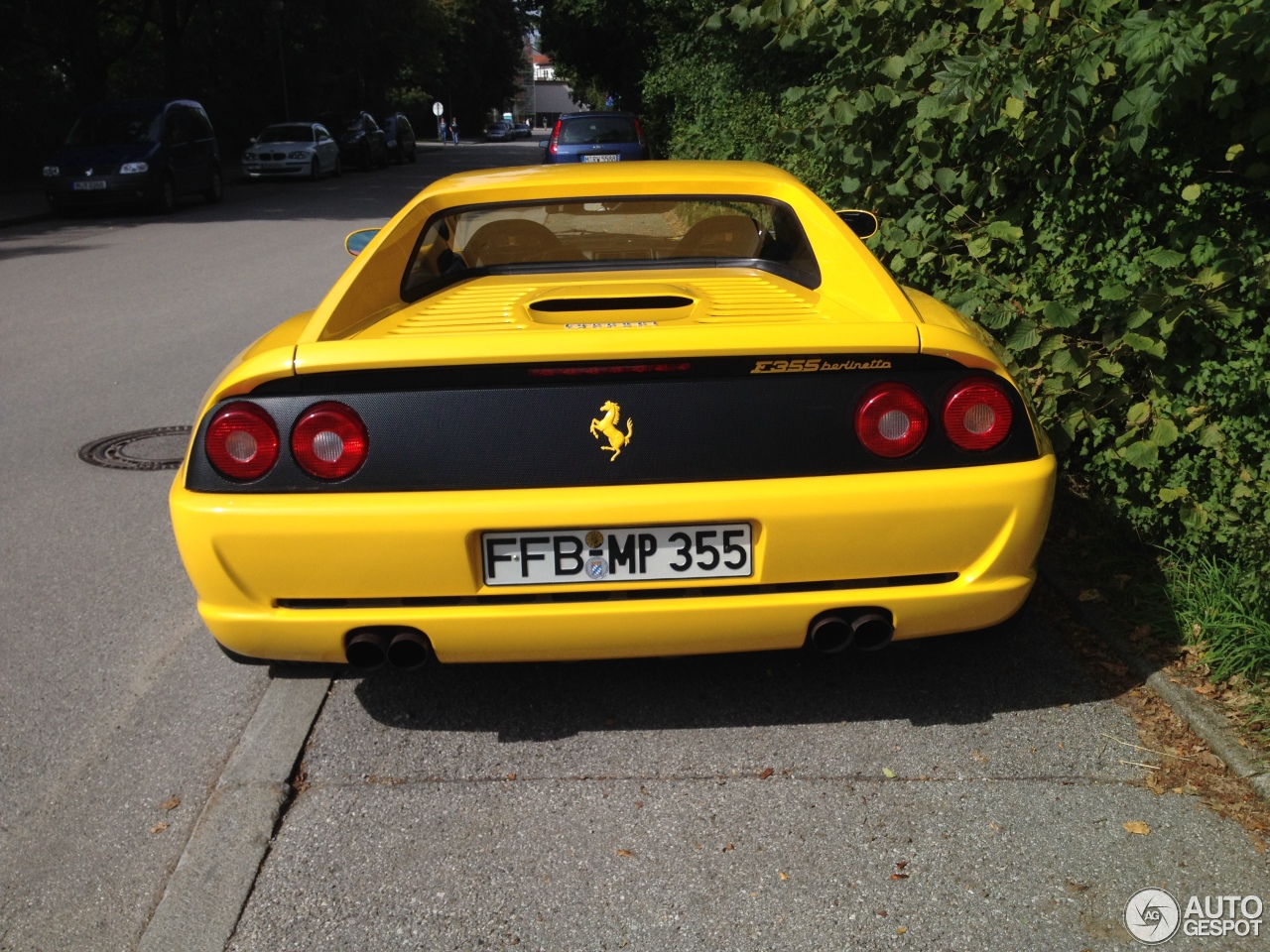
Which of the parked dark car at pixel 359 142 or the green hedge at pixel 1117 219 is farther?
the parked dark car at pixel 359 142

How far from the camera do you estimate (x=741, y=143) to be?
14.0 m

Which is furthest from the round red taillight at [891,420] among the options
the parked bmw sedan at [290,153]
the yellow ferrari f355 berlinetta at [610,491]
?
the parked bmw sedan at [290,153]

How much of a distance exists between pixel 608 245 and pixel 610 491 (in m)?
1.73

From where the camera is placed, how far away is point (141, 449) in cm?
658

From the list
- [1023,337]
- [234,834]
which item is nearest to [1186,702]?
[1023,337]

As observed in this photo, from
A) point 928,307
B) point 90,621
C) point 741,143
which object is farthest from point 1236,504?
point 741,143

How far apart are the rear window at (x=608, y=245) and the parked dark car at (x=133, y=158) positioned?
1846cm

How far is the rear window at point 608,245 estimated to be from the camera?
13.4 feet

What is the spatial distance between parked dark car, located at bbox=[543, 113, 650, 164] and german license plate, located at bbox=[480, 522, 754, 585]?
61.5 feet

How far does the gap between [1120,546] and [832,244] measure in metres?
1.61

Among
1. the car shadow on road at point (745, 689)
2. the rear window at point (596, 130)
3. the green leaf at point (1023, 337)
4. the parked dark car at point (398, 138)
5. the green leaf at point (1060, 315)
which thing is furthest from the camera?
the parked dark car at point (398, 138)

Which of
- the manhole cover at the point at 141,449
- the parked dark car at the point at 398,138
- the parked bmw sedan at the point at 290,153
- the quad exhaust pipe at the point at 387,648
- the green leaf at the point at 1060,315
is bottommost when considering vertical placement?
the parked dark car at the point at 398,138

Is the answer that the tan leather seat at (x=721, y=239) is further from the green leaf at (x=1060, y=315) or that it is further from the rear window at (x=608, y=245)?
the green leaf at (x=1060, y=315)

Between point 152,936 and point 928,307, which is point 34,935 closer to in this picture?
point 152,936
